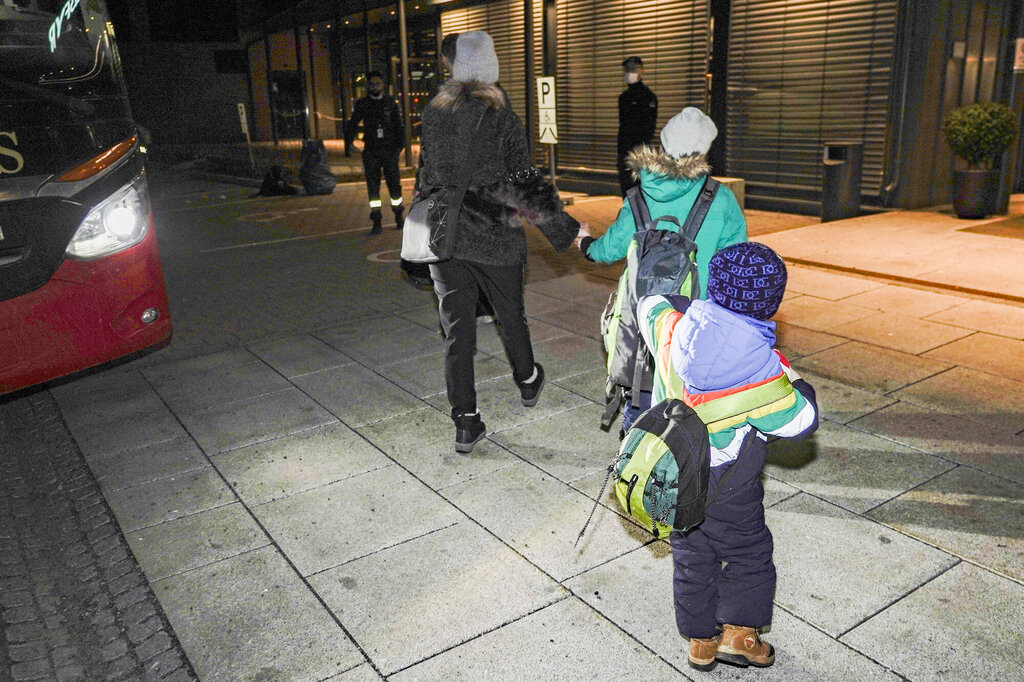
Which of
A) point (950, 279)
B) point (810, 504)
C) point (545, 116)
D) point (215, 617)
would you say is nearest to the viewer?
point (215, 617)

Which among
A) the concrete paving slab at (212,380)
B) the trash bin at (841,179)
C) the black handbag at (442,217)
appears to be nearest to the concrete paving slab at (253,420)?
the concrete paving slab at (212,380)

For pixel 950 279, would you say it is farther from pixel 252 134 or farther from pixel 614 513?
pixel 252 134

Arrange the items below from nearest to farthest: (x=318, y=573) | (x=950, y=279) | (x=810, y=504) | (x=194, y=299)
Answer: (x=318, y=573), (x=810, y=504), (x=950, y=279), (x=194, y=299)

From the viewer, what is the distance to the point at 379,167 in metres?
11.1

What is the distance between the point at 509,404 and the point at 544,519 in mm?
1496

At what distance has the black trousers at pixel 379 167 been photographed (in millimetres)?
10914

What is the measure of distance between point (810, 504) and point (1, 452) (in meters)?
4.61

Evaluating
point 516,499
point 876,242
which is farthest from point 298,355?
point 876,242

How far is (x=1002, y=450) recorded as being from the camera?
444cm

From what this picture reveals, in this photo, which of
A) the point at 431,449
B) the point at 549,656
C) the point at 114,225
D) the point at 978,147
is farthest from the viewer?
the point at 978,147

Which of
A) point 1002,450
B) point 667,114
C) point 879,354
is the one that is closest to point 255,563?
point 1002,450

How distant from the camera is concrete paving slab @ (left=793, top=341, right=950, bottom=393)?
18.0ft

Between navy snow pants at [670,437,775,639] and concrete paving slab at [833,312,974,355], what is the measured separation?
385 centimetres

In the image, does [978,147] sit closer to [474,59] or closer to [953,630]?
[474,59]
